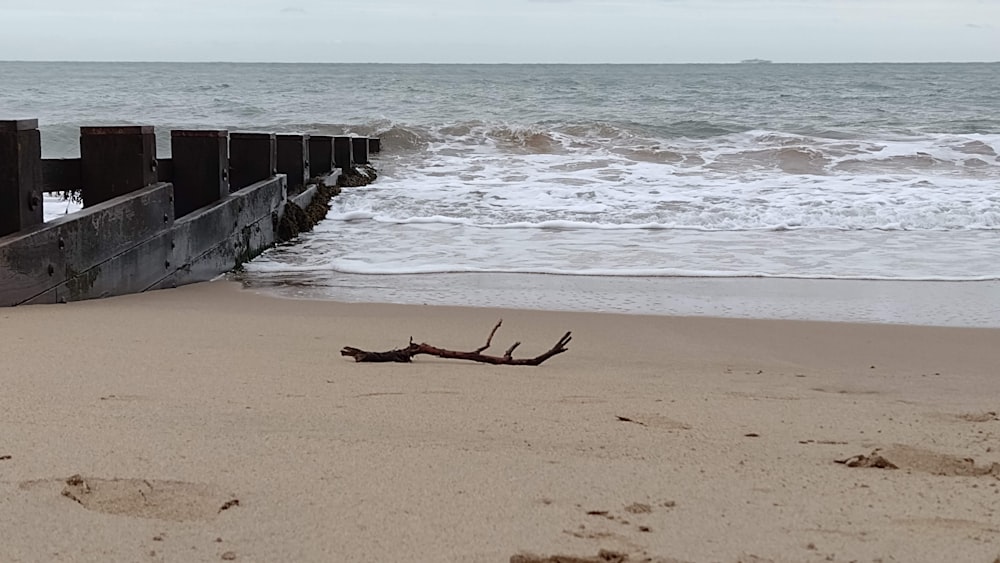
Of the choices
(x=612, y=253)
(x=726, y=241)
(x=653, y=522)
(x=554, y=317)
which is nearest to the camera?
(x=653, y=522)

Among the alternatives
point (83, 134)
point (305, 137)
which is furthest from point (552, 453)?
point (305, 137)

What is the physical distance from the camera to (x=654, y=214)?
9086 mm

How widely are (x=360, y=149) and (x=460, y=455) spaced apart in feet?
36.2

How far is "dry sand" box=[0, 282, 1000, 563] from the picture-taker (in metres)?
1.65

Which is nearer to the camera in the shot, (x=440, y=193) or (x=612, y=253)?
(x=612, y=253)

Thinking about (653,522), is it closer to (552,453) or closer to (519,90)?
(552,453)

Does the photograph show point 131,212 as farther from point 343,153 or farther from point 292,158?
point 343,153

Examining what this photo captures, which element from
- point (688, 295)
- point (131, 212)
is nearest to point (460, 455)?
point (131, 212)

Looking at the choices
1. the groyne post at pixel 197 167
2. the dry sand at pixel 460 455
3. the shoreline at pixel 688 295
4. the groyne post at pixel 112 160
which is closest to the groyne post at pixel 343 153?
the groyne post at pixel 197 167

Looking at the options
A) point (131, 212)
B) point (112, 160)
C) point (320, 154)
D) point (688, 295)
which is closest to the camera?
point (131, 212)

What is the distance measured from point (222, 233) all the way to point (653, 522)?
478 centimetres

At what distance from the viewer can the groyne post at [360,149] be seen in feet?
41.1

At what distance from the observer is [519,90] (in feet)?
115

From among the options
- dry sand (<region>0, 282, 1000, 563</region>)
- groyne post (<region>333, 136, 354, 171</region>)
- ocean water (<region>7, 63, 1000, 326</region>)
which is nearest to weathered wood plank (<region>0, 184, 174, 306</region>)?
dry sand (<region>0, 282, 1000, 563</region>)
